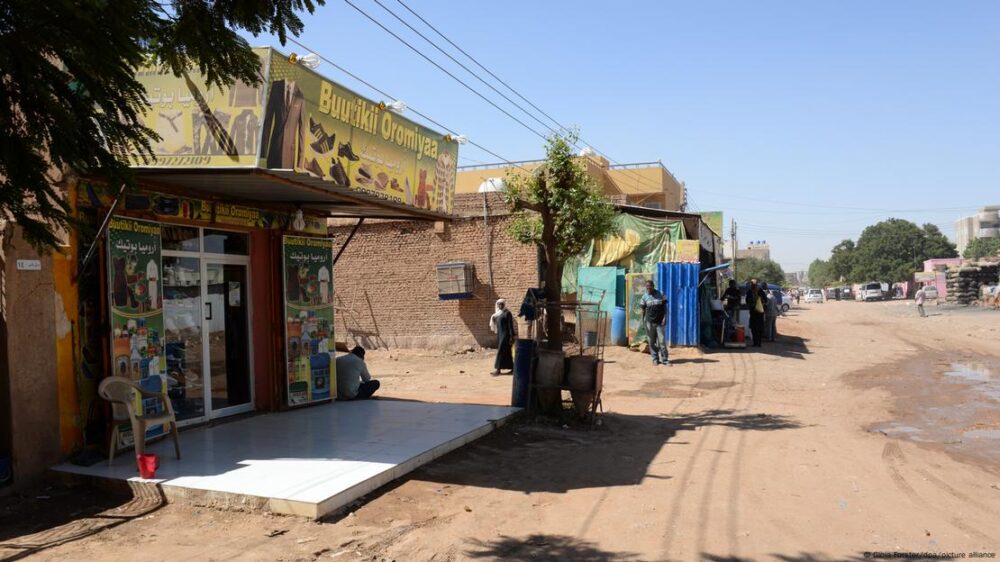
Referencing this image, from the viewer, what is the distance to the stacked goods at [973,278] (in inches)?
1734

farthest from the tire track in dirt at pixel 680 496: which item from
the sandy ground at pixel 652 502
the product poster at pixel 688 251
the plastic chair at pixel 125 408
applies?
the product poster at pixel 688 251

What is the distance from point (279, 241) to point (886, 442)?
8.22 m

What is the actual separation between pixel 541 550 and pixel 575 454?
292 centimetres

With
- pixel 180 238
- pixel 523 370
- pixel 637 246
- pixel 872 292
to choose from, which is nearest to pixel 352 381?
pixel 523 370

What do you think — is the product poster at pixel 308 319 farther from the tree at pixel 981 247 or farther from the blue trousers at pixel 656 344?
the tree at pixel 981 247

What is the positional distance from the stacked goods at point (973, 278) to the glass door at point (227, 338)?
1903 inches

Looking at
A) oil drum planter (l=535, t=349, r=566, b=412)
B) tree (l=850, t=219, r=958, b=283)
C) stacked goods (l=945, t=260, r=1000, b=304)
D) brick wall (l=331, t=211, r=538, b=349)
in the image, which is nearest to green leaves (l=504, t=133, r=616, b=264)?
oil drum planter (l=535, t=349, r=566, b=412)

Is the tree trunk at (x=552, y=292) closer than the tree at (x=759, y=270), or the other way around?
the tree trunk at (x=552, y=292)

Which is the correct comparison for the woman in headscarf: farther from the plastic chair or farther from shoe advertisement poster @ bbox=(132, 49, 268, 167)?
shoe advertisement poster @ bbox=(132, 49, 268, 167)

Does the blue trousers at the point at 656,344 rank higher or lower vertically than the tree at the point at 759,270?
lower

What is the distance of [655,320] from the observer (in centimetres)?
1566

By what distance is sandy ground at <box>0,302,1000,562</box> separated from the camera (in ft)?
15.7

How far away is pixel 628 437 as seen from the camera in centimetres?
859

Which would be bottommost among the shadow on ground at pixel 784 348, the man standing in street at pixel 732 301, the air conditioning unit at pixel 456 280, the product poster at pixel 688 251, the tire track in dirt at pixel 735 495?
the tire track in dirt at pixel 735 495
